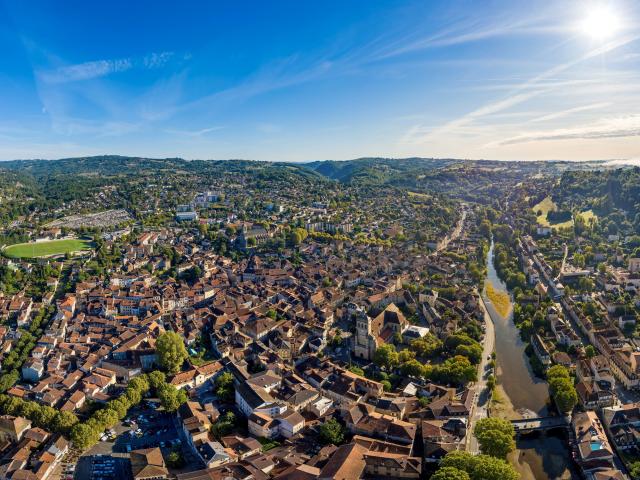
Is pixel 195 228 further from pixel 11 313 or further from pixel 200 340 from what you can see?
pixel 200 340

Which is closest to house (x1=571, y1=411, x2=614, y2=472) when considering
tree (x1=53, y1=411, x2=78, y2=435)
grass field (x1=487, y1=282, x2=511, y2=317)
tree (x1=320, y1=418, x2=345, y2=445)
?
tree (x1=320, y1=418, x2=345, y2=445)

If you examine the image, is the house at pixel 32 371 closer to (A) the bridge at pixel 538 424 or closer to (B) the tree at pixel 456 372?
(B) the tree at pixel 456 372

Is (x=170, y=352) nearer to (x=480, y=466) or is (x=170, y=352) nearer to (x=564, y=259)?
(x=480, y=466)

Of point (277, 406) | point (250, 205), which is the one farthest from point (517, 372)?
point (250, 205)

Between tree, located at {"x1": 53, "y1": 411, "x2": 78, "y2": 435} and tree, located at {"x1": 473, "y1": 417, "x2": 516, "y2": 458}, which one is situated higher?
tree, located at {"x1": 473, "y1": 417, "x2": 516, "y2": 458}

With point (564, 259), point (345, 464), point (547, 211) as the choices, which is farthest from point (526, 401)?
point (547, 211)

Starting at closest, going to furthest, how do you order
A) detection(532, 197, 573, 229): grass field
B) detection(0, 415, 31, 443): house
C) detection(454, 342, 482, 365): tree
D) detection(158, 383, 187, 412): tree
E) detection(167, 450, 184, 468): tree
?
detection(167, 450, 184, 468): tree < detection(0, 415, 31, 443): house < detection(158, 383, 187, 412): tree < detection(454, 342, 482, 365): tree < detection(532, 197, 573, 229): grass field

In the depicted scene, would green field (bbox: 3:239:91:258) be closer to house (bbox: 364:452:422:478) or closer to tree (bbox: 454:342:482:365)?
tree (bbox: 454:342:482:365)
